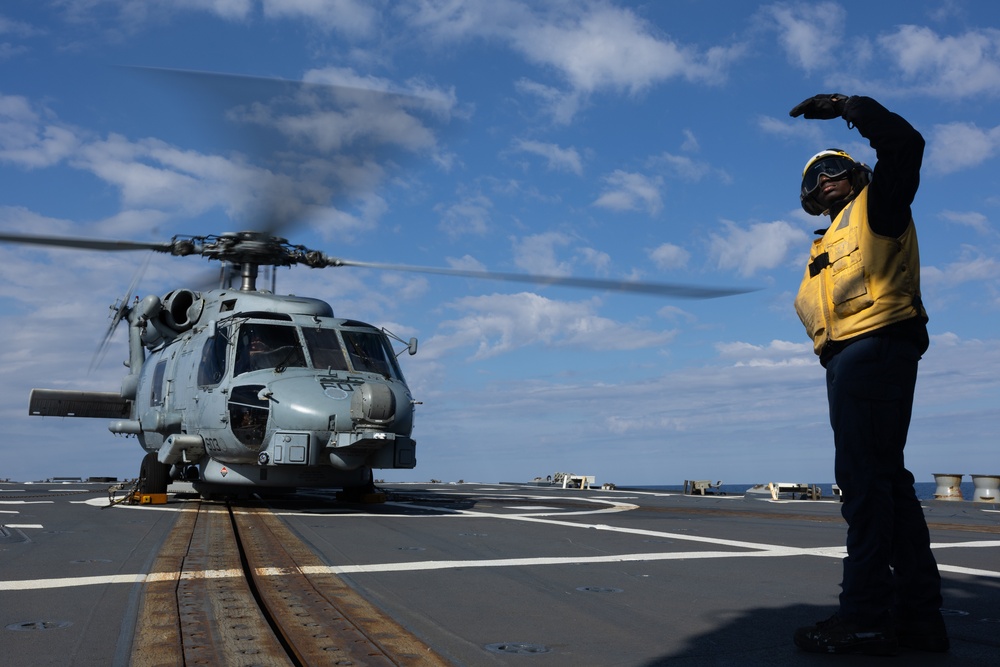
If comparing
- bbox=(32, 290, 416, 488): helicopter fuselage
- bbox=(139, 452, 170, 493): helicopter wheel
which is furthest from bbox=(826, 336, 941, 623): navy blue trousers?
bbox=(139, 452, 170, 493): helicopter wheel

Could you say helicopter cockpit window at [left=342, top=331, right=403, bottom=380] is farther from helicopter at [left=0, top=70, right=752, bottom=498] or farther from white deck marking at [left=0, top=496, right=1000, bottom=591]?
white deck marking at [left=0, top=496, right=1000, bottom=591]

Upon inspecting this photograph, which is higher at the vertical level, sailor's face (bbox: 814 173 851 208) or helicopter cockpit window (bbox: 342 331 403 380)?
helicopter cockpit window (bbox: 342 331 403 380)

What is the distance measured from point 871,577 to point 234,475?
35.7 feet

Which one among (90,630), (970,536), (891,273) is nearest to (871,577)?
(891,273)

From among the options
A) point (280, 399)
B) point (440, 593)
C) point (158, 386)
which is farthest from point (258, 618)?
point (158, 386)

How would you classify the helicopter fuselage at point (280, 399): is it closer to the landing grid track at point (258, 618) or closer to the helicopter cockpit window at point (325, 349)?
the helicopter cockpit window at point (325, 349)

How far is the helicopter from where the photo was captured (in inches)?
463

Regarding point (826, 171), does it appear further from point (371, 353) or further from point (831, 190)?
point (371, 353)

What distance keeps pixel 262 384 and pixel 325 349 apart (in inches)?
47.5

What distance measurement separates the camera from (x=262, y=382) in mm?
12305

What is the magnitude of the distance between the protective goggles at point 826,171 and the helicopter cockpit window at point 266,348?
9815 mm

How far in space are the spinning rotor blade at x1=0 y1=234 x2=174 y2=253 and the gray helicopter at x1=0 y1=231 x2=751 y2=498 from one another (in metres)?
0.02

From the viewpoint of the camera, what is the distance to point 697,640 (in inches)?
145

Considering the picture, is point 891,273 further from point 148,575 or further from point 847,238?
point 148,575
